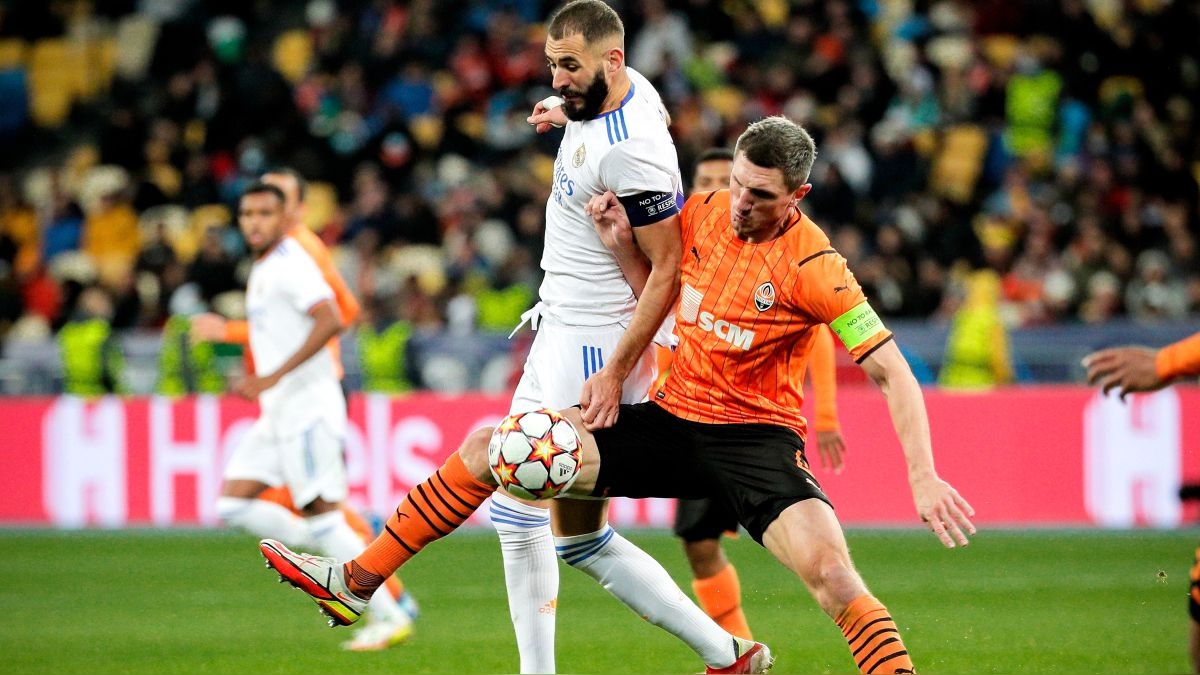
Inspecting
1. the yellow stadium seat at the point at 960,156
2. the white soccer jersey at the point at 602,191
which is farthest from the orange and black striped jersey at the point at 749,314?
the yellow stadium seat at the point at 960,156

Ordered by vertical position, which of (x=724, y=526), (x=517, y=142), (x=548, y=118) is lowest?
(x=724, y=526)

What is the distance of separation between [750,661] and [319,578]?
5.38 feet

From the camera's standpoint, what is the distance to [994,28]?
1711 centimetres

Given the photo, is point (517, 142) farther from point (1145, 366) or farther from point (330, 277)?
point (1145, 366)

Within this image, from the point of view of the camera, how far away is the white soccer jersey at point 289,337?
8.19m

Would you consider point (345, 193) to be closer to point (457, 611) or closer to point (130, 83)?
point (130, 83)

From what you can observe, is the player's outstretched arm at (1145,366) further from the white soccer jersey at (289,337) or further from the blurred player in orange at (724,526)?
the white soccer jersey at (289,337)

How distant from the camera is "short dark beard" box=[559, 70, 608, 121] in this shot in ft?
18.1

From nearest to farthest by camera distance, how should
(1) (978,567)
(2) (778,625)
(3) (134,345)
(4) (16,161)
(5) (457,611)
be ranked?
(2) (778,625) → (5) (457,611) → (1) (978,567) → (3) (134,345) → (4) (16,161)

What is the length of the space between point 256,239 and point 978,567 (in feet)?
16.0

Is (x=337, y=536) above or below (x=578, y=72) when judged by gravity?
below

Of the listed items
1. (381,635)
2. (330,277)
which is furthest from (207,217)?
(381,635)

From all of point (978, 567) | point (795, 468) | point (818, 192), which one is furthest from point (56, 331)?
point (795, 468)

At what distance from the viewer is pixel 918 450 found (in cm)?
495
